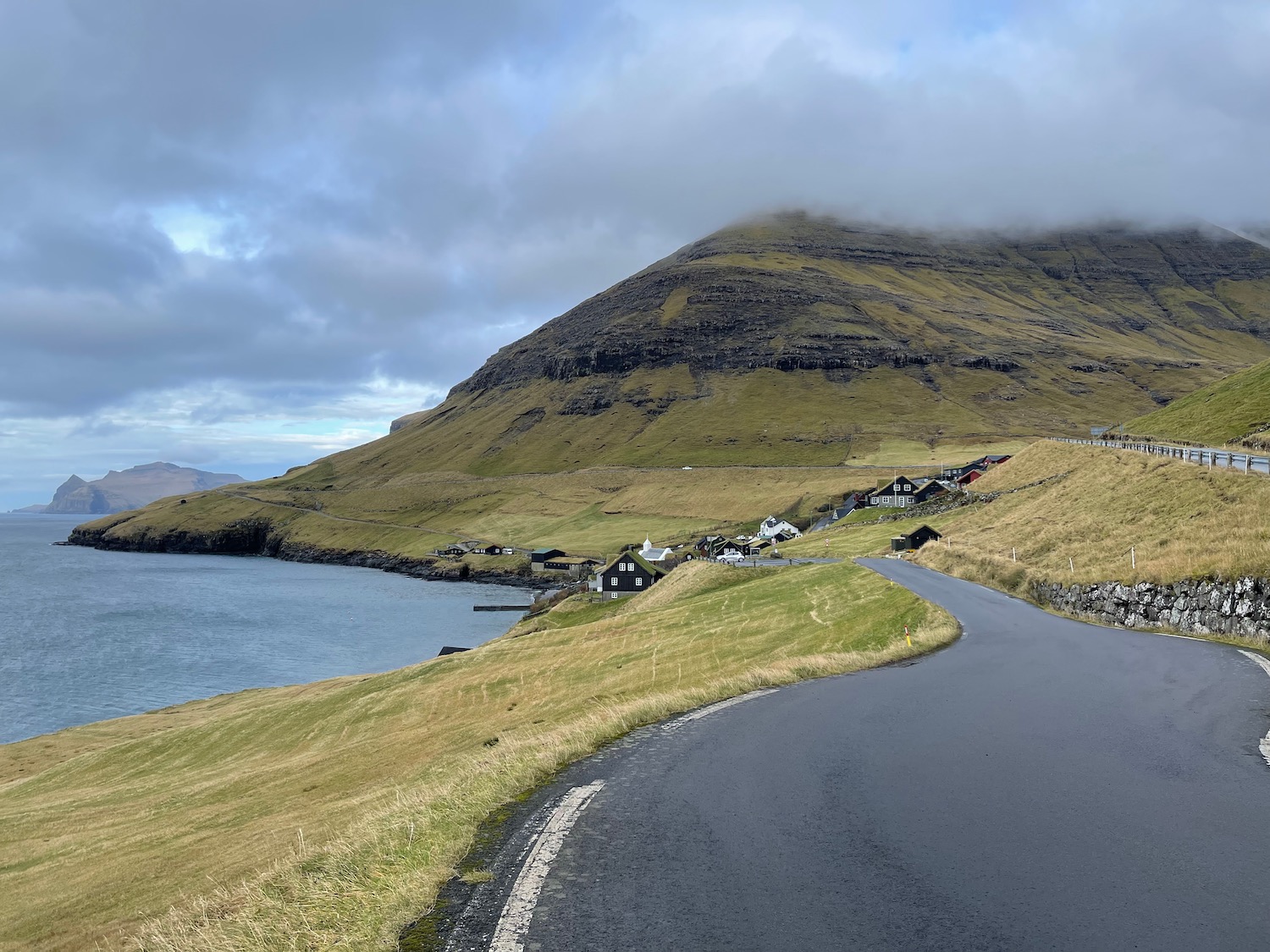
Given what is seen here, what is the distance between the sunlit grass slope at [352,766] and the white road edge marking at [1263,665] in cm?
688

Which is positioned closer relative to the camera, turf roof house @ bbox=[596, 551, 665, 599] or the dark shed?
the dark shed

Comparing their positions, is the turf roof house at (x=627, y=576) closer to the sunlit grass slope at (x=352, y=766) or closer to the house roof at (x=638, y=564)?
the house roof at (x=638, y=564)

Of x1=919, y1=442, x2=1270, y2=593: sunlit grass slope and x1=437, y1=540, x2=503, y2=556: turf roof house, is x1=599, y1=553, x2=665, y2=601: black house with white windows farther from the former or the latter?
x1=437, y1=540, x2=503, y2=556: turf roof house

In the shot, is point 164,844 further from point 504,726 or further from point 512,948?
point 512,948

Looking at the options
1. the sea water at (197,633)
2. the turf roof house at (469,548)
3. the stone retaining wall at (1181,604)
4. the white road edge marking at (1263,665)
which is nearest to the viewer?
the white road edge marking at (1263,665)

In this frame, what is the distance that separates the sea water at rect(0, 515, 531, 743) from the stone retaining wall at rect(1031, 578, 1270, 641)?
66.1m

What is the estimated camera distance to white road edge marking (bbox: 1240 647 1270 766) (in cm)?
1132

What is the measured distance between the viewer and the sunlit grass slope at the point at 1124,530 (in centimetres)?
2539

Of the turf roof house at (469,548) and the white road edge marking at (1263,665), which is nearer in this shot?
the white road edge marking at (1263,665)

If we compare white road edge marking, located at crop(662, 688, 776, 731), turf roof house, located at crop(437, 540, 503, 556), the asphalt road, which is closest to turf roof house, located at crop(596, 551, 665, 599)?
turf roof house, located at crop(437, 540, 503, 556)

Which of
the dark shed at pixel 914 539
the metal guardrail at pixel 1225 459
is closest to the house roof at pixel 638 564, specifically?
the dark shed at pixel 914 539

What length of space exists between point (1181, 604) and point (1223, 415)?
8161 cm

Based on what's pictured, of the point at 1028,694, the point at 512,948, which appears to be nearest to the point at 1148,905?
the point at 512,948

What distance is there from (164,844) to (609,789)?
19.4 metres
